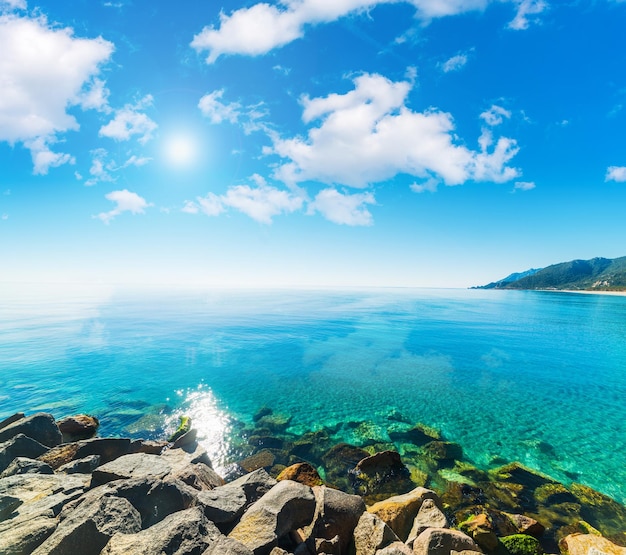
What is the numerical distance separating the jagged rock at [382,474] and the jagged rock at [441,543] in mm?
7746

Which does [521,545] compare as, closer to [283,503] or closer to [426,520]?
[426,520]

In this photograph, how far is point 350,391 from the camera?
111ft

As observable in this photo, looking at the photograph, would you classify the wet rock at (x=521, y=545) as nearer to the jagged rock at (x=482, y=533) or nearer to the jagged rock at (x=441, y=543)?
the jagged rock at (x=482, y=533)

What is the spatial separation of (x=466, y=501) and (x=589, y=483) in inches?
370

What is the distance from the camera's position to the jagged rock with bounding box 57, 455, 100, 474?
14.9m

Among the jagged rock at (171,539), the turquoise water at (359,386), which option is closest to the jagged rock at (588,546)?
the turquoise water at (359,386)

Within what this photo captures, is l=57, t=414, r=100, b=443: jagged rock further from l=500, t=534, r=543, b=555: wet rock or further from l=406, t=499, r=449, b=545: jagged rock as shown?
l=500, t=534, r=543, b=555: wet rock

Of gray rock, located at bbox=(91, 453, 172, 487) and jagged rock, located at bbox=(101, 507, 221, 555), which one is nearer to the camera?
jagged rock, located at bbox=(101, 507, 221, 555)

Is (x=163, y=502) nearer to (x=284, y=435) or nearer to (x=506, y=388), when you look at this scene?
(x=284, y=435)

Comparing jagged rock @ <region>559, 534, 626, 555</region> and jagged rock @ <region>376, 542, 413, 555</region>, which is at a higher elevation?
jagged rock @ <region>376, 542, 413, 555</region>

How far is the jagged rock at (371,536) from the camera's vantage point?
9.90 meters

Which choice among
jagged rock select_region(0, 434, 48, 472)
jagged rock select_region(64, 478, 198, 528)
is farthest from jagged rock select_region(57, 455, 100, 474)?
jagged rock select_region(64, 478, 198, 528)

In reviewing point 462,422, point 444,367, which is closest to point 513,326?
point 444,367

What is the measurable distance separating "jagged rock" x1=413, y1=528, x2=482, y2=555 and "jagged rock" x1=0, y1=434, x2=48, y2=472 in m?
20.0
